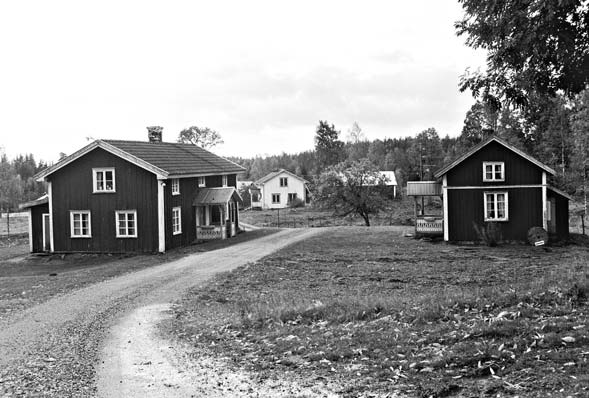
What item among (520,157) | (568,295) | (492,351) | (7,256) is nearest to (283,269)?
(568,295)

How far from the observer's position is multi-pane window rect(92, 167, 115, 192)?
105 ft

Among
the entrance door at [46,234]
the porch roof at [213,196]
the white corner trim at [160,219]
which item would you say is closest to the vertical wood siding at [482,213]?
the porch roof at [213,196]

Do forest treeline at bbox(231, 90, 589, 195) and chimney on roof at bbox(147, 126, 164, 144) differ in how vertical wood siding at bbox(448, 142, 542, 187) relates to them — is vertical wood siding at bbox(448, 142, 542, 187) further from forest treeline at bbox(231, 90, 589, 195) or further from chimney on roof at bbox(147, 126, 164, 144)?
chimney on roof at bbox(147, 126, 164, 144)

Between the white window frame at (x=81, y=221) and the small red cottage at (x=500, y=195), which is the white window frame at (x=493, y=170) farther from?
the white window frame at (x=81, y=221)

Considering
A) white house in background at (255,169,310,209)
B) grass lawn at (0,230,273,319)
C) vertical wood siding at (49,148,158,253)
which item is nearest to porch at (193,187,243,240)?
grass lawn at (0,230,273,319)

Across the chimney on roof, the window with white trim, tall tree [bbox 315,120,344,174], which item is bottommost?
the window with white trim

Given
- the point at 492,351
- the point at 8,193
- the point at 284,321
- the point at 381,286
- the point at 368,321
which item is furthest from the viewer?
the point at 8,193

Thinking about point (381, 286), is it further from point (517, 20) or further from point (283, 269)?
point (517, 20)

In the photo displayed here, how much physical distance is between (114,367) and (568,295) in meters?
8.56

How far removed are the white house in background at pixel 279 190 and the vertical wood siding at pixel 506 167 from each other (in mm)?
47146

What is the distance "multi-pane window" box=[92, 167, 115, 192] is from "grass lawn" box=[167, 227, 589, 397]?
14.6 m

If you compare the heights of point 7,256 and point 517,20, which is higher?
point 517,20

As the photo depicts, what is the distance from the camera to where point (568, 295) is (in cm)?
1113

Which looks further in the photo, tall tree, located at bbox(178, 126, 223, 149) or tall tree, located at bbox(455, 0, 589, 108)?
tall tree, located at bbox(178, 126, 223, 149)
